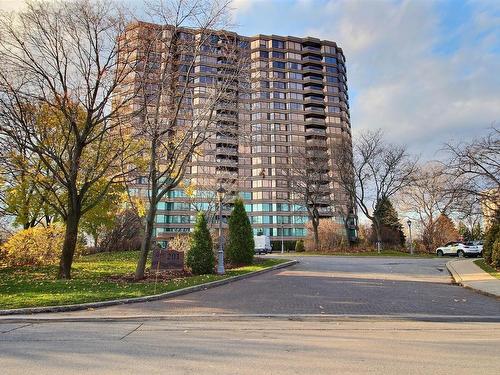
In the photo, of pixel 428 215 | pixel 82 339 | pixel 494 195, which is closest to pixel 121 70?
pixel 82 339

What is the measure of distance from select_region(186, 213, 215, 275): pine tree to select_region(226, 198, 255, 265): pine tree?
4.44 metres

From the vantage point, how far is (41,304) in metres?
11.0

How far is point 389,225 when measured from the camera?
6031 cm

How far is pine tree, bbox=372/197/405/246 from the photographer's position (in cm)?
5546

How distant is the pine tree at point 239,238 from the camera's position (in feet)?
77.7

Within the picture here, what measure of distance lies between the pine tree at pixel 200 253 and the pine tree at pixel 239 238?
14.6 feet

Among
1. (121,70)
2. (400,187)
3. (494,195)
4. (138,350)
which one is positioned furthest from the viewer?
(400,187)

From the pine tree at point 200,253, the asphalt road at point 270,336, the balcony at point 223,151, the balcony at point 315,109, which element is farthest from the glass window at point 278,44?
the asphalt road at point 270,336

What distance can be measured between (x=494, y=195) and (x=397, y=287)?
12992 mm

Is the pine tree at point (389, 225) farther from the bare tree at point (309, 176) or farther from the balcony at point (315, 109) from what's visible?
the balcony at point (315, 109)

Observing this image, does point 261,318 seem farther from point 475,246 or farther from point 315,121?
point 315,121

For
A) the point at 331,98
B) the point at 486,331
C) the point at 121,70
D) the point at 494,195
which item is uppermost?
the point at 331,98

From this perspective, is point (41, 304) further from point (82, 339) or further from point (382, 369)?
point (382, 369)

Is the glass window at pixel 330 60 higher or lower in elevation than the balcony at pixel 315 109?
higher
